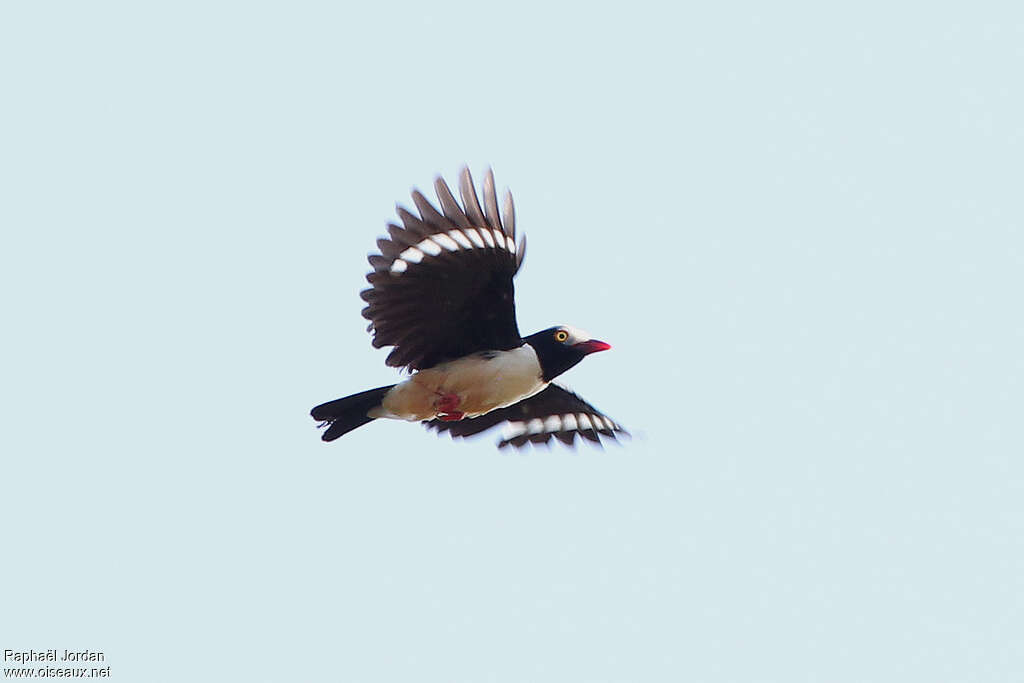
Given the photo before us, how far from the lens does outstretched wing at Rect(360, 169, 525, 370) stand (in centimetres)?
968

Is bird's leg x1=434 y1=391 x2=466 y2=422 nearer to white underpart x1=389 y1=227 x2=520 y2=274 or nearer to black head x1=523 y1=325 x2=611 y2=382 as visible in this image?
black head x1=523 y1=325 x2=611 y2=382

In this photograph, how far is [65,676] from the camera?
980 cm

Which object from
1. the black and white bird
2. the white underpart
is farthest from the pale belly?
the white underpart

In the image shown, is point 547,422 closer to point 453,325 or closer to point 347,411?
point 453,325

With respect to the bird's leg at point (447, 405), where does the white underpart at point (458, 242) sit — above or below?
above

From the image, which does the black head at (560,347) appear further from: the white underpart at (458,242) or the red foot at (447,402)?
the white underpart at (458,242)

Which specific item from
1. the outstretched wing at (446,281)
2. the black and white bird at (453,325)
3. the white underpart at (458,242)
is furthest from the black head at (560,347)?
the white underpart at (458,242)

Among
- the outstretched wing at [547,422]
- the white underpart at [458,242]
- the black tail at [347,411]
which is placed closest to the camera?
the white underpart at [458,242]

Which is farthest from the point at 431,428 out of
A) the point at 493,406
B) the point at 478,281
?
the point at 478,281

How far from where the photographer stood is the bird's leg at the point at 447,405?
10.4 m

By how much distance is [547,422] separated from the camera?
1160 cm

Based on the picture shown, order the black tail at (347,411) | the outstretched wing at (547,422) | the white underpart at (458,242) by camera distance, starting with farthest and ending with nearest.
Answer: the outstretched wing at (547,422), the black tail at (347,411), the white underpart at (458,242)

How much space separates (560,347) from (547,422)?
4.36ft

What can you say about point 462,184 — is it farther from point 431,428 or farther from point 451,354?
point 431,428
